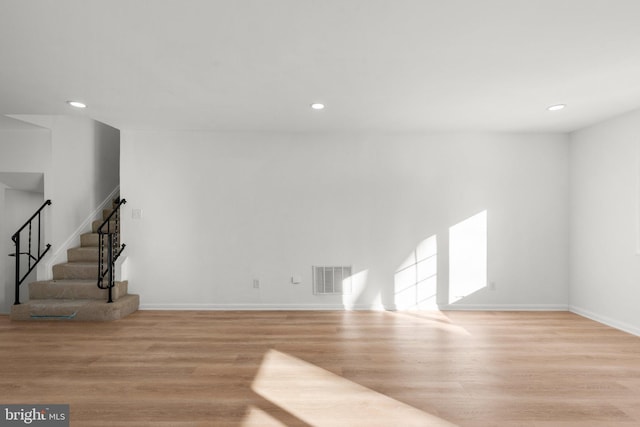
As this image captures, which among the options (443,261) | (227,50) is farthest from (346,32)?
(443,261)

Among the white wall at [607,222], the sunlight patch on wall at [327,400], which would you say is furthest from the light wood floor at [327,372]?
the white wall at [607,222]

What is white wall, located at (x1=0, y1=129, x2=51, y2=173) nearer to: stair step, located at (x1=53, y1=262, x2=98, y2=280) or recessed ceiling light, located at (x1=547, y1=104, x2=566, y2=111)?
stair step, located at (x1=53, y1=262, x2=98, y2=280)

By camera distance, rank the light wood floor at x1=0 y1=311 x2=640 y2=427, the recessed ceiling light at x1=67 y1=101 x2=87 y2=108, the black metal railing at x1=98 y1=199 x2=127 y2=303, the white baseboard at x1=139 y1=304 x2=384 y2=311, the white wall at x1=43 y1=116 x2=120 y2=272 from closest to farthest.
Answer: the light wood floor at x1=0 y1=311 x2=640 y2=427 → the recessed ceiling light at x1=67 y1=101 x2=87 y2=108 → the black metal railing at x1=98 y1=199 x2=127 y2=303 → the white baseboard at x1=139 y1=304 x2=384 y2=311 → the white wall at x1=43 y1=116 x2=120 y2=272

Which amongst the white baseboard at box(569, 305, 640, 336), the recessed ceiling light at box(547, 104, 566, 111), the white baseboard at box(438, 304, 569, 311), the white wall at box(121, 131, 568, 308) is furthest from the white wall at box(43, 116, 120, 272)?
the white baseboard at box(569, 305, 640, 336)

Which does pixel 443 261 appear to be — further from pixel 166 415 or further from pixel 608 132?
pixel 166 415

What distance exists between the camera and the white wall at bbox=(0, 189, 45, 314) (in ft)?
17.7

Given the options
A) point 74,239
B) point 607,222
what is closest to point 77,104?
point 74,239

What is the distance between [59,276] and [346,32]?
5.09 meters

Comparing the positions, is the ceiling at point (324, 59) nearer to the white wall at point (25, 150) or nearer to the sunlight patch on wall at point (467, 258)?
the white wall at point (25, 150)

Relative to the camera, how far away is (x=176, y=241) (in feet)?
16.0

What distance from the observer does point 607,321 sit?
13.8 feet

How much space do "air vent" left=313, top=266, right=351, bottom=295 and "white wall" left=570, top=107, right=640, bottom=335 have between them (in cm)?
309

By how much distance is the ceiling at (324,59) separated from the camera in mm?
2072

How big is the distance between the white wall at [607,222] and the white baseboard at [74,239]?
7.32 m
